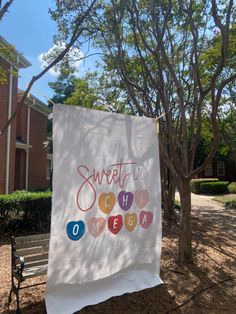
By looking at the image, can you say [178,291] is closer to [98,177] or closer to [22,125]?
[98,177]

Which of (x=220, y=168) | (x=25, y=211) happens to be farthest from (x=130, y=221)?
(x=220, y=168)

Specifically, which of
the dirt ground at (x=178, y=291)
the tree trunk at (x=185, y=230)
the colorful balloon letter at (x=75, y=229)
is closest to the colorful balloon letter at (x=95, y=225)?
the colorful balloon letter at (x=75, y=229)

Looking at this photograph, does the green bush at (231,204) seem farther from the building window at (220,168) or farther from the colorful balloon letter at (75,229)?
the building window at (220,168)

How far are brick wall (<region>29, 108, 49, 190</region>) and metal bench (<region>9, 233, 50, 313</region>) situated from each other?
15673 millimetres

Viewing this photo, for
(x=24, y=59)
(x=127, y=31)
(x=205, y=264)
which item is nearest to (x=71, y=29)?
(x=127, y=31)

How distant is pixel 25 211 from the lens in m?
9.75

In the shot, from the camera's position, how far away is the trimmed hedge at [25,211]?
30.8 ft

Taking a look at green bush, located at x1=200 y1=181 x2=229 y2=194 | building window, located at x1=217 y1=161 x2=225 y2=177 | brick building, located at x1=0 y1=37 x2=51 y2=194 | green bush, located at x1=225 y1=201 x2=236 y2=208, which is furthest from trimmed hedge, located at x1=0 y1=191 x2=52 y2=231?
building window, located at x1=217 y1=161 x2=225 y2=177

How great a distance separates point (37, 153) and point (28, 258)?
17.3 m

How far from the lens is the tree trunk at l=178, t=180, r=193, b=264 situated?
22.1ft

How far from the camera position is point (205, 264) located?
688 centimetres

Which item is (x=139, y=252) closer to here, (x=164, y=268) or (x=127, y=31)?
(x=164, y=268)

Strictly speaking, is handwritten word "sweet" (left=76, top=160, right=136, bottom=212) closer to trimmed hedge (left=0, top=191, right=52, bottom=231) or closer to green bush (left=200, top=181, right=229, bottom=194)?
trimmed hedge (left=0, top=191, right=52, bottom=231)

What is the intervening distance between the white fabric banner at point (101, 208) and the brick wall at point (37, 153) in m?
17.0
